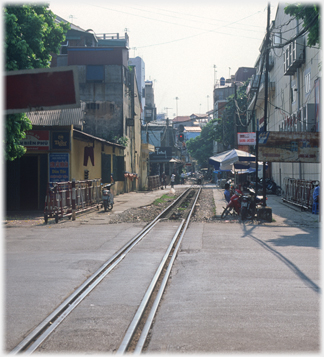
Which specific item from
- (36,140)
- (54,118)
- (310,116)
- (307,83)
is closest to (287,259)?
(36,140)

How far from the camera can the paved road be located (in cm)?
464

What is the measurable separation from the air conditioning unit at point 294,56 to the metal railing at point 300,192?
24.6 feet

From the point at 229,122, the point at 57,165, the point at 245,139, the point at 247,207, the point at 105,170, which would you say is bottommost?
the point at 247,207

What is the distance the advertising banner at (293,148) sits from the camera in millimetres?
17672

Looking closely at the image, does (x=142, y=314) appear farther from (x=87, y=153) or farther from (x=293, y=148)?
(x=87, y=153)

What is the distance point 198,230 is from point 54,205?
213 inches

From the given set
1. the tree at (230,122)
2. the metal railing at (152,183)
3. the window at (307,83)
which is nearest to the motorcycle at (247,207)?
the window at (307,83)

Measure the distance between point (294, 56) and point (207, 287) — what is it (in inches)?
923

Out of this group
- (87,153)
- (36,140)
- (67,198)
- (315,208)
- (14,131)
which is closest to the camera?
(14,131)

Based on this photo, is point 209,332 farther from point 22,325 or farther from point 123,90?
point 123,90

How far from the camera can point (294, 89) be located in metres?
29.8

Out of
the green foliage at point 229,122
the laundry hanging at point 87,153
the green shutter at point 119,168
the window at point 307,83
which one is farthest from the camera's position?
the green foliage at point 229,122

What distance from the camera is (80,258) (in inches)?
372

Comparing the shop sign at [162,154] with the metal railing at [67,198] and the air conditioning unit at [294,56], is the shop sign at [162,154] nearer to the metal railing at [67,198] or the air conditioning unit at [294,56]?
the air conditioning unit at [294,56]
